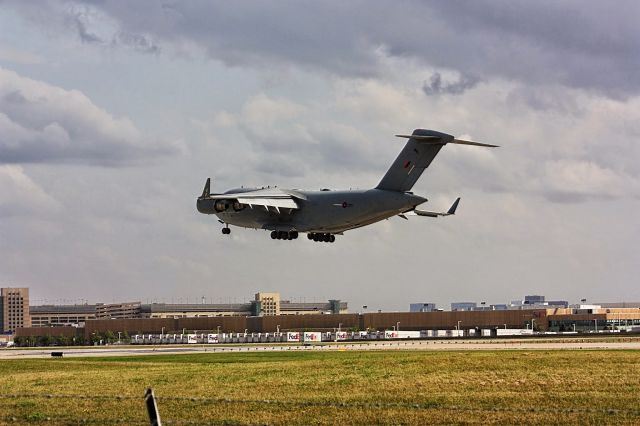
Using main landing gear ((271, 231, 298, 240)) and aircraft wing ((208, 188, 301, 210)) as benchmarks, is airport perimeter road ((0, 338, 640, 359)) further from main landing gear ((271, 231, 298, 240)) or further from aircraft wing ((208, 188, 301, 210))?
aircraft wing ((208, 188, 301, 210))

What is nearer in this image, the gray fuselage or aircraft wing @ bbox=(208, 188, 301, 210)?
the gray fuselage

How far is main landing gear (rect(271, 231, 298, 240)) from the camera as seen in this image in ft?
263

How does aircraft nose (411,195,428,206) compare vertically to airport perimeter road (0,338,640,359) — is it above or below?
above

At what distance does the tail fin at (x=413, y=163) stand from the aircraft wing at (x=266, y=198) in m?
8.88

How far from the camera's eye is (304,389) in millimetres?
37156

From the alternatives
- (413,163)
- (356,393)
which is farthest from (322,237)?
(356,393)

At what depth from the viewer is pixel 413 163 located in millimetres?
74438

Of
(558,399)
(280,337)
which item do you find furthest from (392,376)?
(280,337)

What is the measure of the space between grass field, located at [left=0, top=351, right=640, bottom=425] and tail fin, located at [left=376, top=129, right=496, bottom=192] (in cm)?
2382

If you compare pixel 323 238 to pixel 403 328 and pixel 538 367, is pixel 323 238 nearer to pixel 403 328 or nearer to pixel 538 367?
pixel 538 367

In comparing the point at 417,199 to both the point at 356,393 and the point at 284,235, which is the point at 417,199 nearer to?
the point at 284,235

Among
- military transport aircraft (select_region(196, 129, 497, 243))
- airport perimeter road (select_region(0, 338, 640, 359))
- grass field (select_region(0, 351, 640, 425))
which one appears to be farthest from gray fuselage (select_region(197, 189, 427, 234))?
grass field (select_region(0, 351, 640, 425))

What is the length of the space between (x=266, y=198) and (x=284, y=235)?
10.9 ft

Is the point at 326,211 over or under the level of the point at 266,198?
under
